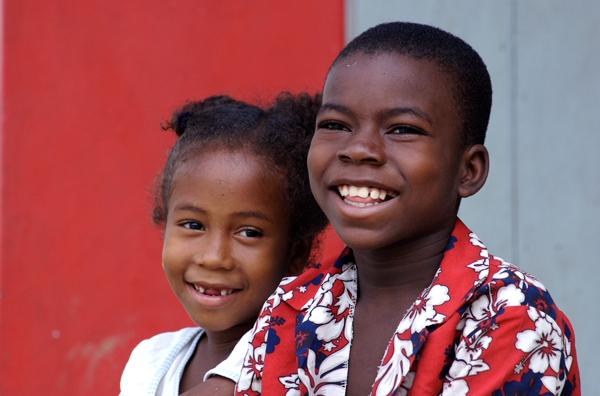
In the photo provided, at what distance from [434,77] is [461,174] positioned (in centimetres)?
23

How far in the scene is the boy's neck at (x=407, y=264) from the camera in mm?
1574

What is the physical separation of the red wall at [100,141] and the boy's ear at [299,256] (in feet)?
4.34

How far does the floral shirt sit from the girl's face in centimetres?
30

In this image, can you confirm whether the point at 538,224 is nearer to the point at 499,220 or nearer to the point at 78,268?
the point at 499,220

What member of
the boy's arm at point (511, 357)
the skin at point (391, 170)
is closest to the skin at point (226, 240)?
the skin at point (391, 170)

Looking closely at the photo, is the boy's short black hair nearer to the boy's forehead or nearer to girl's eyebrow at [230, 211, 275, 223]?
the boy's forehead

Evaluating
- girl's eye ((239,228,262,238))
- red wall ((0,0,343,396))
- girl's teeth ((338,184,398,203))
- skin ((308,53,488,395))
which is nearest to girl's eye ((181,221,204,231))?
girl's eye ((239,228,262,238))

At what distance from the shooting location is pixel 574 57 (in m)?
3.11

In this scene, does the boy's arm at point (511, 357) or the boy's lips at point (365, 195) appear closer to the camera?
the boy's arm at point (511, 357)

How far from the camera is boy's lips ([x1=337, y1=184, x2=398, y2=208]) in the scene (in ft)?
4.90

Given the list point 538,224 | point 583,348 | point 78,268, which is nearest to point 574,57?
point 538,224

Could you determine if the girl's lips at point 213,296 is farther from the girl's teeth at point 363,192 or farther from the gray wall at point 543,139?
the gray wall at point 543,139

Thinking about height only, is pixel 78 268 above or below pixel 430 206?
above

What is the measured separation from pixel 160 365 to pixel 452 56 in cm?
128
